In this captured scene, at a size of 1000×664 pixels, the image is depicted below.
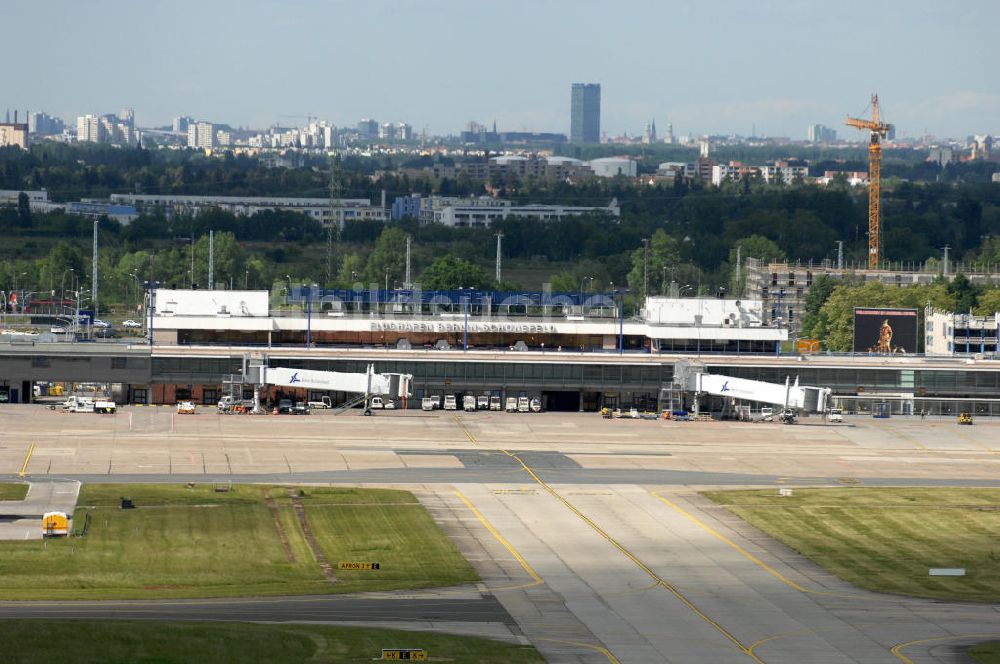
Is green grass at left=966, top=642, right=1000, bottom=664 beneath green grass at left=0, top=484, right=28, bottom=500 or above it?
beneath

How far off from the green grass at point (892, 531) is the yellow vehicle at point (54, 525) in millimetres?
49756

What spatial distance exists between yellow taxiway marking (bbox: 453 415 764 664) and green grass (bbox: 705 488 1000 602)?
12435mm

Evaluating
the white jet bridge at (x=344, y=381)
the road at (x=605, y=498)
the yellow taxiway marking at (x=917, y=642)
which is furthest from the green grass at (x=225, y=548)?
the white jet bridge at (x=344, y=381)

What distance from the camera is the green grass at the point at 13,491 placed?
13375cm

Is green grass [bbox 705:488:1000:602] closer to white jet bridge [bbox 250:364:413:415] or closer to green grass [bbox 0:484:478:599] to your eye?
green grass [bbox 0:484:478:599]

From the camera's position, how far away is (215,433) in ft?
566

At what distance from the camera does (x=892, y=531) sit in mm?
133000

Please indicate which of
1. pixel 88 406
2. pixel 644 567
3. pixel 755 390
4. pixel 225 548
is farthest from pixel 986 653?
pixel 88 406

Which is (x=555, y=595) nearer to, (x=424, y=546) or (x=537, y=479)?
(x=424, y=546)

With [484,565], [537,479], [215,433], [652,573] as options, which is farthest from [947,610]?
[215,433]

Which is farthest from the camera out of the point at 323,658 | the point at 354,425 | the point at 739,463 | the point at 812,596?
the point at 354,425

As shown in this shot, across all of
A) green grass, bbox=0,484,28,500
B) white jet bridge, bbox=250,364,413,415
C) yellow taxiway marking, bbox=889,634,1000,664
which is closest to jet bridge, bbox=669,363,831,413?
white jet bridge, bbox=250,364,413,415

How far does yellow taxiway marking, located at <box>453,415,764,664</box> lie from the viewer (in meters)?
96.8

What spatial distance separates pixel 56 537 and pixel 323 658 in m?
36.3
